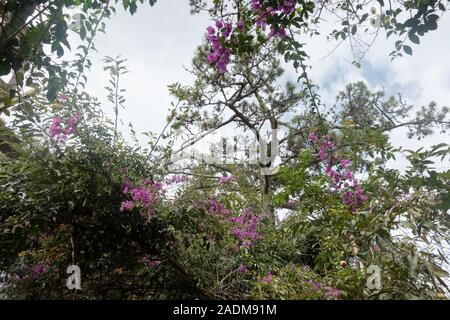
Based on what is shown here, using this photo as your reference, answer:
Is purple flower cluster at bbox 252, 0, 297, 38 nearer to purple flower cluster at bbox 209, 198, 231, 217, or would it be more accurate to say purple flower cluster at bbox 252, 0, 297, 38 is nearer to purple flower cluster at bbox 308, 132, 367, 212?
purple flower cluster at bbox 308, 132, 367, 212

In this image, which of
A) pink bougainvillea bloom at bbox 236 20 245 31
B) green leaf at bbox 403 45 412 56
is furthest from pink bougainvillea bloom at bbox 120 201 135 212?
green leaf at bbox 403 45 412 56

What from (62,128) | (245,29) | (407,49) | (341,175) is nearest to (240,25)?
(245,29)

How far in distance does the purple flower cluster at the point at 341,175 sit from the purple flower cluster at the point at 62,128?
6.10ft

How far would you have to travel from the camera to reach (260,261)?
11.2 feet

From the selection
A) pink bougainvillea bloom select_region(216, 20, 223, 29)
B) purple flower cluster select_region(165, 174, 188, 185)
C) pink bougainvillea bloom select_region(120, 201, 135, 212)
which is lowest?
pink bougainvillea bloom select_region(120, 201, 135, 212)

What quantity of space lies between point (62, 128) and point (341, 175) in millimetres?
2108

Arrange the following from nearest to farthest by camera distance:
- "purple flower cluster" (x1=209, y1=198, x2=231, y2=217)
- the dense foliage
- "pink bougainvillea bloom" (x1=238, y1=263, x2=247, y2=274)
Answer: the dense foliage → "purple flower cluster" (x1=209, y1=198, x2=231, y2=217) → "pink bougainvillea bloom" (x1=238, y1=263, x2=247, y2=274)

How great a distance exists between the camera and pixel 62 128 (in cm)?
251

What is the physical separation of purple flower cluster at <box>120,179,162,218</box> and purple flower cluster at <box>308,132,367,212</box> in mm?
1314

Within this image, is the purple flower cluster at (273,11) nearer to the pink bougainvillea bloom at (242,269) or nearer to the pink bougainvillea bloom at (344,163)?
the pink bougainvillea bloom at (344,163)

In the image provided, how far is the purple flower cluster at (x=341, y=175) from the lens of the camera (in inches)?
86.3

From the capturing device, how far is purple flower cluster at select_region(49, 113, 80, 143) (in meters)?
2.48
